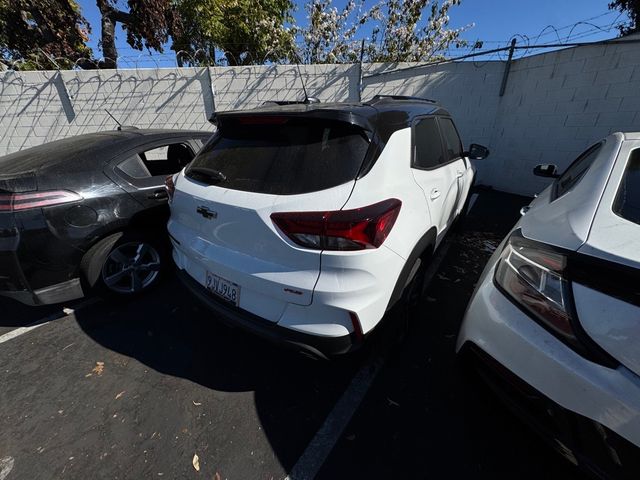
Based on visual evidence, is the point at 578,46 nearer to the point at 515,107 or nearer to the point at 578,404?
the point at 515,107

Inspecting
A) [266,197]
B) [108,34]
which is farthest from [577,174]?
[108,34]

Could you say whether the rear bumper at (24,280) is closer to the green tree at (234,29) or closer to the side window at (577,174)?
the side window at (577,174)

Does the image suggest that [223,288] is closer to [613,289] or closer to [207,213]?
[207,213]

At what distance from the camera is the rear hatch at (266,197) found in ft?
4.84

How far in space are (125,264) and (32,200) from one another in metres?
0.83

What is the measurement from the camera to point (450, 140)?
3.02 metres

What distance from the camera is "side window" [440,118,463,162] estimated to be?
2839 millimetres

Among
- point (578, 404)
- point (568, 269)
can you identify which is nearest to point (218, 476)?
point (578, 404)

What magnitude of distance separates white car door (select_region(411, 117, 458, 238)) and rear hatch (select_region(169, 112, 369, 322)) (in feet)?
2.01

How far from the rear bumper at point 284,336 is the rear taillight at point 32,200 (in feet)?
4.88

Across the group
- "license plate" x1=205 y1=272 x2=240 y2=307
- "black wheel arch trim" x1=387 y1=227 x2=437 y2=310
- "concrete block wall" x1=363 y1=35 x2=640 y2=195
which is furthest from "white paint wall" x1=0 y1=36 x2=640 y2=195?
"license plate" x1=205 y1=272 x2=240 y2=307

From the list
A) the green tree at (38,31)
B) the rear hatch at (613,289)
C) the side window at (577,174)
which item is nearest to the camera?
the rear hatch at (613,289)

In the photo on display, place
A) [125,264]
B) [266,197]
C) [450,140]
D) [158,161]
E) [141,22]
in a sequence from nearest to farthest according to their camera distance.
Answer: [266,197] < [125,264] < [450,140] < [158,161] < [141,22]

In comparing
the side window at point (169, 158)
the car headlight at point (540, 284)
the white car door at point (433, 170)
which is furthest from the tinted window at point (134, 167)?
the car headlight at point (540, 284)
